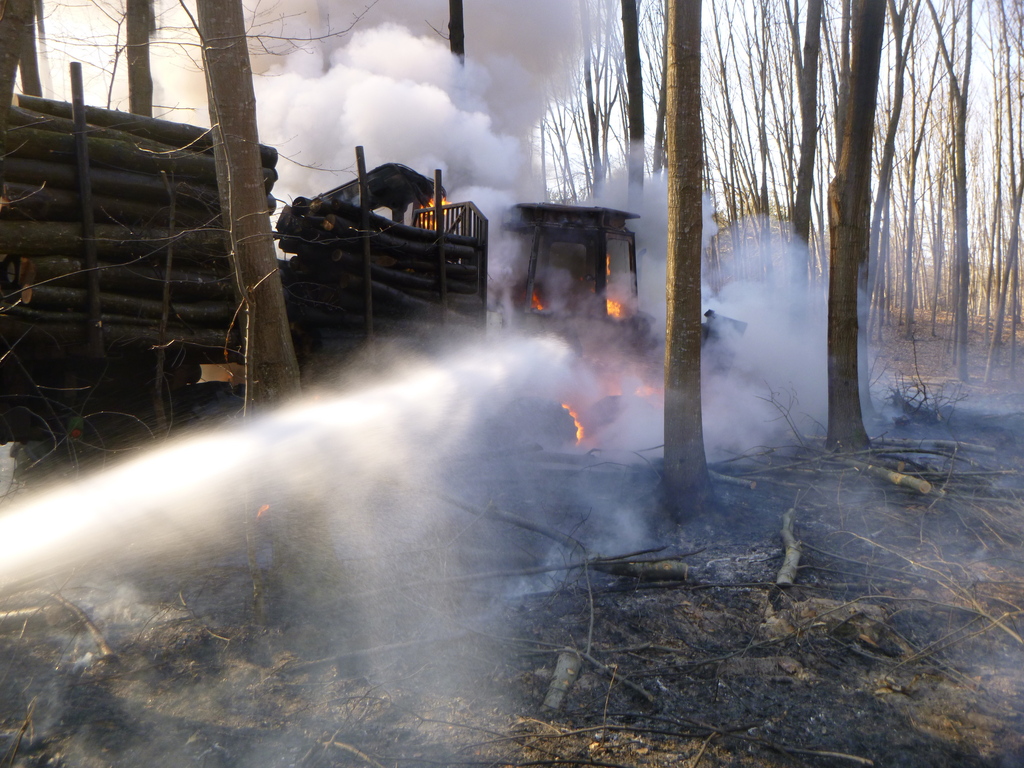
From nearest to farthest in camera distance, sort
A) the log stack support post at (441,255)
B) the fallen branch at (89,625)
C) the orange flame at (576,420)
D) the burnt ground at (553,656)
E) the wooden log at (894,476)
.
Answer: the burnt ground at (553,656) < the fallen branch at (89,625) < the wooden log at (894,476) < the log stack support post at (441,255) < the orange flame at (576,420)

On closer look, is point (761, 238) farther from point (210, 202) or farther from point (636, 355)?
point (210, 202)

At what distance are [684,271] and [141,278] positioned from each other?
4.88 metres

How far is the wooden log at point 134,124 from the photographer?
5.28m

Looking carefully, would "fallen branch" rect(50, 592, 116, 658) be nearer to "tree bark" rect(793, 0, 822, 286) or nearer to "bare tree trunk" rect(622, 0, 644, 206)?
"tree bark" rect(793, 0, 822, 286)

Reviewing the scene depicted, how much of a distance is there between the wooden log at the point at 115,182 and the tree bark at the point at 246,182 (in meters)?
1.50

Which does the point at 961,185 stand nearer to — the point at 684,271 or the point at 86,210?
the point at 684,271

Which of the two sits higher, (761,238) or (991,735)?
(761,238)

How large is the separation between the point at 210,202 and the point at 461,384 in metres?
3.37

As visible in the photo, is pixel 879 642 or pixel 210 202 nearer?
pixel 879 642

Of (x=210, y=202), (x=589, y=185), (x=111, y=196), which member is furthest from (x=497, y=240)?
(x=589, y=185)

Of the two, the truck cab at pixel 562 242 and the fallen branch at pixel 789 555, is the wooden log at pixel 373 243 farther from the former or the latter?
the fallen branch at pixel 789 555

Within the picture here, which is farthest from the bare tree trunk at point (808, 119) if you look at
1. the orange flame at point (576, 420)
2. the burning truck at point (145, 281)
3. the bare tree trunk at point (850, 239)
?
the burning truck at point (145, 281)

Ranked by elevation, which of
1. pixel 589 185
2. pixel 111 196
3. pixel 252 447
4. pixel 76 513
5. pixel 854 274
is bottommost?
Answer: pixel 76 513

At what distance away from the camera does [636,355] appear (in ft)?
35.6
